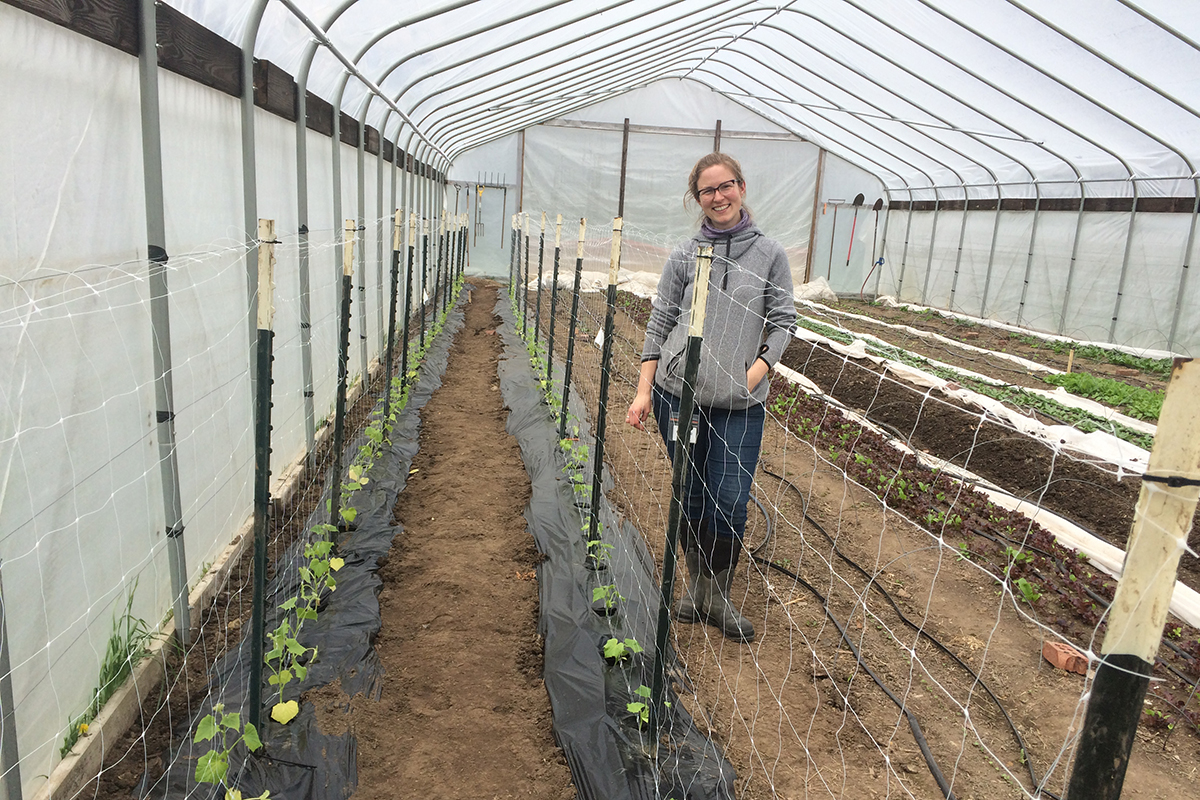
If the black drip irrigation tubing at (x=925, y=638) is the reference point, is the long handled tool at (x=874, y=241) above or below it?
above

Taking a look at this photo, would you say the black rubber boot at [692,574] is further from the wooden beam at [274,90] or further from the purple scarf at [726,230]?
the wooden beam at [274,90]

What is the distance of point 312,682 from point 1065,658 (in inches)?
122

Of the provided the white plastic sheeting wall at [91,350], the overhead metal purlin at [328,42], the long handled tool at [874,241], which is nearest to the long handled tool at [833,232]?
the long handled tool at [874,241]

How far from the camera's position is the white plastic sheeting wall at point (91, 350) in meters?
A: 2.06

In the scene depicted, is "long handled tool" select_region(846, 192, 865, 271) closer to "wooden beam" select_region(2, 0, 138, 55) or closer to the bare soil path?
the bare soil path

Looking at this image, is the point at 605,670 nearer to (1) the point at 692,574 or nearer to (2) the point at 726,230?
Result: (1) the point at 692,574

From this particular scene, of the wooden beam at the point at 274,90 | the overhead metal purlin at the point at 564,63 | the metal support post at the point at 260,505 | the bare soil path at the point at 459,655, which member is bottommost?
the bare soil path at the point at 459,655

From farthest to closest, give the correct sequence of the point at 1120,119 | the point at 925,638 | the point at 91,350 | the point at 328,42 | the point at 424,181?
1. the point at 424,181
2. the point at 1120,119
3. the point at 328,42
4. the point at 925,638
5. the point at 91,350

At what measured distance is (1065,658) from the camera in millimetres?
3396

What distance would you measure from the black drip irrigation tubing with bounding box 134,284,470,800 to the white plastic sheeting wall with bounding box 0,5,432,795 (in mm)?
327

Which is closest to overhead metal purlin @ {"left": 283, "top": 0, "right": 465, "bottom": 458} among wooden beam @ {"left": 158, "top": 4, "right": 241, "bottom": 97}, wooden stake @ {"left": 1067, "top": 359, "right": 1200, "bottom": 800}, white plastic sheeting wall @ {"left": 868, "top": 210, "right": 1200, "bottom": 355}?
wooden beam @ {"left": 158, "top": 4, "right": 241, "bottom": 97}

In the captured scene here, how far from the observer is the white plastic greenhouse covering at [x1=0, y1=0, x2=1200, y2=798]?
7.29 ft

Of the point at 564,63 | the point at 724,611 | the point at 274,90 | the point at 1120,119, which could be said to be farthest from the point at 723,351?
the point at 1120,119

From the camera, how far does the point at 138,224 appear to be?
2.68 m
